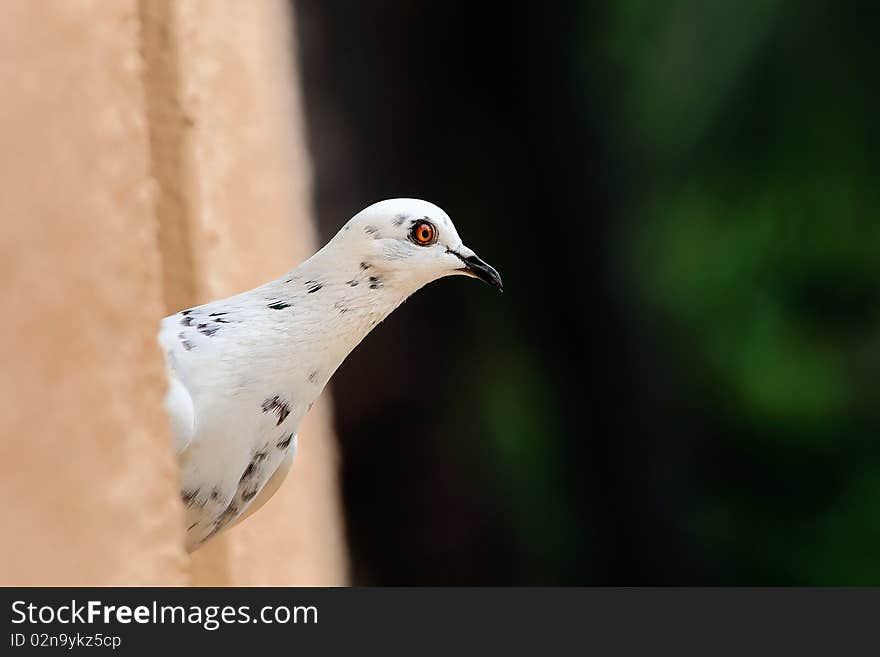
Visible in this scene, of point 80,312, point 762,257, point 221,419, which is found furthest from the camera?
point 762,257

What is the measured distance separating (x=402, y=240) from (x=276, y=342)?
0.23ft

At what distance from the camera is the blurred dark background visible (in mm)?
982

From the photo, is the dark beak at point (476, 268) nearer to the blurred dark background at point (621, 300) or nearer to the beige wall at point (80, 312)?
the beige wall at point (80, 312)

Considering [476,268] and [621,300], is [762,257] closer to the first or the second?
[621,300]

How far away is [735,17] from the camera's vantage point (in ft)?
3.28

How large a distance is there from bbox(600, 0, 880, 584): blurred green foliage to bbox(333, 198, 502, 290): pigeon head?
0.67m

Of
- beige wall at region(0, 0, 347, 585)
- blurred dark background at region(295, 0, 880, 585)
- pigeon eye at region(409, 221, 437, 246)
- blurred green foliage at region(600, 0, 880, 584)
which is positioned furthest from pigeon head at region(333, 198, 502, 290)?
blurred green foliage at region(600, 0, 880, 584)

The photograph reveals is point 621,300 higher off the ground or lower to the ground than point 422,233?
lower

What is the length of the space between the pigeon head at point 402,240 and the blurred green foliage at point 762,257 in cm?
67

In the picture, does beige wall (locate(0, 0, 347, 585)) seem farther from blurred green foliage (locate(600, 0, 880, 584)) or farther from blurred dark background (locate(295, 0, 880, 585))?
blurred green foliage (locate(600, 0, 880, 584))

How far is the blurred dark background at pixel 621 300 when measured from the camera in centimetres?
98

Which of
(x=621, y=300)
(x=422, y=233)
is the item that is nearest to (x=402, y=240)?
(x=422, y=233)

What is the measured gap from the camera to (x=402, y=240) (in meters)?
0.39

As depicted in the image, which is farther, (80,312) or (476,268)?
(476,268)
